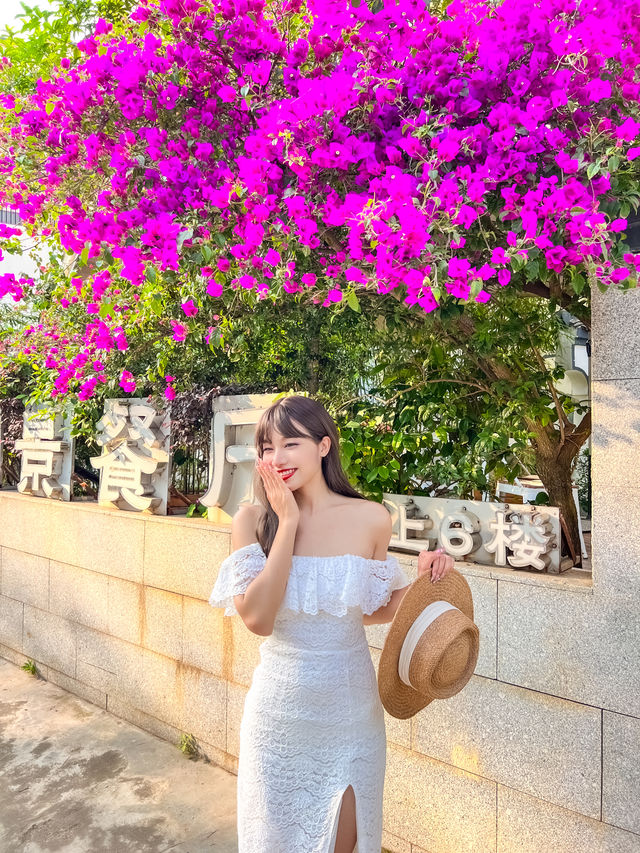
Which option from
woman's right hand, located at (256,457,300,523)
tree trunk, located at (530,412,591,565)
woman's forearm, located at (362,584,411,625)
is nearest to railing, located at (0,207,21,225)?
woman's right hand, located at (256,457,300,523)

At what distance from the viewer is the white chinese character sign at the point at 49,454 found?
4.77 m

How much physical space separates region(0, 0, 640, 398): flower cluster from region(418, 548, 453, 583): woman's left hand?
711 millimetres

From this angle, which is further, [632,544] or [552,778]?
[552,778]

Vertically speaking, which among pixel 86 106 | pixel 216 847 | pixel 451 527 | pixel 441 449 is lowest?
pixel 216 847

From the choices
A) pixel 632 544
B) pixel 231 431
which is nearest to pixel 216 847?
pixel 231 431

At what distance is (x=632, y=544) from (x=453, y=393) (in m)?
1.08

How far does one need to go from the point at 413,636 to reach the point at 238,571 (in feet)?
1.67

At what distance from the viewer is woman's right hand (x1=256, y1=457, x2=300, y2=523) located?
175cm

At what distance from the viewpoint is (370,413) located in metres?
3.06

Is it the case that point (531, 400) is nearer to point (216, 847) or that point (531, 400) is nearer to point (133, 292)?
point (133, 292)

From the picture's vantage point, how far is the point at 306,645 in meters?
1.81

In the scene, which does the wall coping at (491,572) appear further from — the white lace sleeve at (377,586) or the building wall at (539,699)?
the white lace sleeve at (377,586)

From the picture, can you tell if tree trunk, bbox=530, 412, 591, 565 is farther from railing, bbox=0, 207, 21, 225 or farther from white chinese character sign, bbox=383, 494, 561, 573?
railing, bbox=0, 207, 21, 225

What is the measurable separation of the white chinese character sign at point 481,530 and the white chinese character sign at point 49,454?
2823 mm
